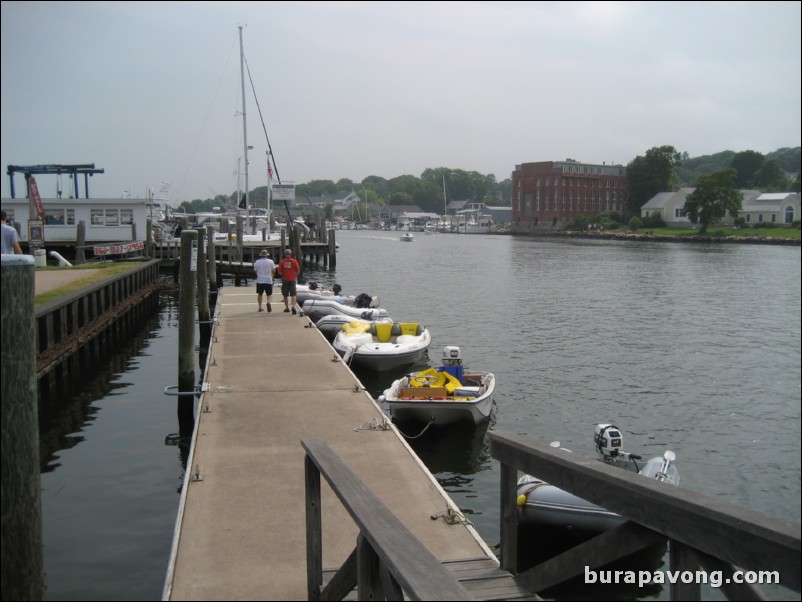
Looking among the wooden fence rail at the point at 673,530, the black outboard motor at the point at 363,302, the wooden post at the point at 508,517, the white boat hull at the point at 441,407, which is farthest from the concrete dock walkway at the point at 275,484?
the black outboard motor at the point at 363,302

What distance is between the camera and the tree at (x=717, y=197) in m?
61.0

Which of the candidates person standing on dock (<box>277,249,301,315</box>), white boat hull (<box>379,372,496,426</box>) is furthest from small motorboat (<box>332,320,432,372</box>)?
white boat hull (<box>379,372,496,426</box>)

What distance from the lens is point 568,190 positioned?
14175 cm

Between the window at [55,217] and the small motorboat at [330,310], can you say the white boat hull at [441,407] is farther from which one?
the window at [55,217]

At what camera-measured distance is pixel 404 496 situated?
25.2 ft

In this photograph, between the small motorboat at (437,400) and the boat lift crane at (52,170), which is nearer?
the small motorboat at (437,400)

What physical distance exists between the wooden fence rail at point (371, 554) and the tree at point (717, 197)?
58368mm

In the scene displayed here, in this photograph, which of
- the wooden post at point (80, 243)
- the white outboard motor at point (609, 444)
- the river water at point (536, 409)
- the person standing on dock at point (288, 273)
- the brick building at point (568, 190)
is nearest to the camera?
the river water at point (536, 409)

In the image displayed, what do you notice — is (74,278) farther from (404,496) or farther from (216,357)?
(404,496)

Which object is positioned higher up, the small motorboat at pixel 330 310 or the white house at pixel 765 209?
the white house at pixel 765 209

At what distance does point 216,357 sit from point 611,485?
526 inches

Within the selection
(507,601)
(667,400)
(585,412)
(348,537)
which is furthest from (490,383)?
(507,601)

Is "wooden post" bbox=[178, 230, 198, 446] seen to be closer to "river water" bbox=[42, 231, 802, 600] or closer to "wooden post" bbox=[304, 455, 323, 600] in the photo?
"river water" bbox=[42, 231, 802, 600]

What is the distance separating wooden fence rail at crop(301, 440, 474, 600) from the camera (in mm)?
2834
